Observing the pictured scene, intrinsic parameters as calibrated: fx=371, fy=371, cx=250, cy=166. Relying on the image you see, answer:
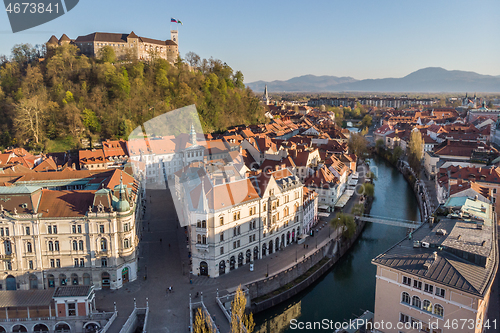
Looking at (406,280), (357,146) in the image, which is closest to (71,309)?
(406,280)

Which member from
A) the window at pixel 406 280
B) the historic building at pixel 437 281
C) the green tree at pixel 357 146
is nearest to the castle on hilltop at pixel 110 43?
the green tree at pixel 357 146

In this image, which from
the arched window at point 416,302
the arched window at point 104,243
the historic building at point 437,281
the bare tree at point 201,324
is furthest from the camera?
the arched window at point 104,243

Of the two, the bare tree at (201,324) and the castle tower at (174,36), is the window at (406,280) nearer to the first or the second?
the bare tree at (201,324)

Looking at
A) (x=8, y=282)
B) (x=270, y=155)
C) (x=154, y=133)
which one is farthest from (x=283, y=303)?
(x=154, y=133)

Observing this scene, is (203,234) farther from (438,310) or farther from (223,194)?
(438,310)

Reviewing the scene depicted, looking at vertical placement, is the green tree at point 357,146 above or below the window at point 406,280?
above

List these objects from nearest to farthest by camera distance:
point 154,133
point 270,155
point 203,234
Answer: point 203,234, point 270,155, point 154,133

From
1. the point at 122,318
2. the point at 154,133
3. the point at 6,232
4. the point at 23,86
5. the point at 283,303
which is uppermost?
the point at 23,86

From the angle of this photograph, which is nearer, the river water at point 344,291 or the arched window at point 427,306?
the arched window at point 427,306

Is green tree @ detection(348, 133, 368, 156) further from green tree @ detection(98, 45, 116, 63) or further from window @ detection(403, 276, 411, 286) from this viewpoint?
window @ detection(403, 276, 411, 286)
